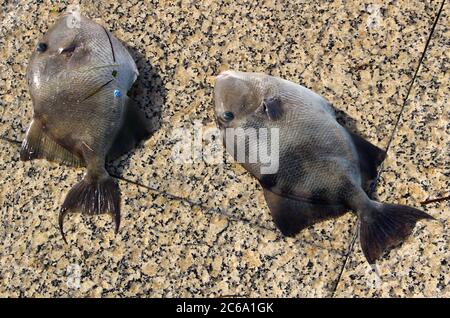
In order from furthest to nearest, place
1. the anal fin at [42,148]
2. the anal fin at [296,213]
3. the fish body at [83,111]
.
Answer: the anal fin at [42,148] → the fish body at [83,111] → the anal fin at [296,213]

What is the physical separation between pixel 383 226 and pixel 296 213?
47 centimetres

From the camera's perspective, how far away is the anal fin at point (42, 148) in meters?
3.09

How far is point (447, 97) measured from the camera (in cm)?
293

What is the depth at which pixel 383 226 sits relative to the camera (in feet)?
8.79

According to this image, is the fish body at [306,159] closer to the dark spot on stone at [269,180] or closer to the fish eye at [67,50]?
the dark spot on stone at [269,180]

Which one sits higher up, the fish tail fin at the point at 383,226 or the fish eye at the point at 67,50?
the fish eye at the point at 67,50

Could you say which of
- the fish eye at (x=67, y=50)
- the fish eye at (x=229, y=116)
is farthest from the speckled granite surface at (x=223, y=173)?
the fish eye at (x=67, y=50)

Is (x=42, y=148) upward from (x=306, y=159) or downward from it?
downward

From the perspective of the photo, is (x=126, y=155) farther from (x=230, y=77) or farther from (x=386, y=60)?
(x=386, y=60)

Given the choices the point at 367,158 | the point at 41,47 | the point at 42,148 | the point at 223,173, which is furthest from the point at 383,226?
the point at 41,47

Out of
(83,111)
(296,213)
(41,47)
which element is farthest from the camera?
(41,47)

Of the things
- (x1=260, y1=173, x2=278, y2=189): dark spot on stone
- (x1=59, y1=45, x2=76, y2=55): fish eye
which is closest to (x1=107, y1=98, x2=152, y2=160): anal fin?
(x1=59, y1=45, x2=76, y2=55): fish eye

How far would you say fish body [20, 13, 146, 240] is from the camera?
2.99m

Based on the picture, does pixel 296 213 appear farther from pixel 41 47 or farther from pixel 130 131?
pixel 41 47
